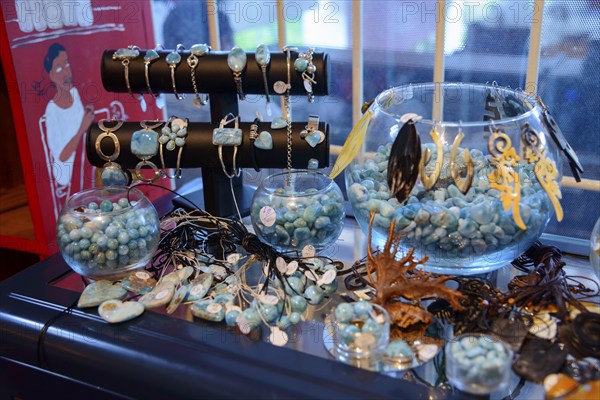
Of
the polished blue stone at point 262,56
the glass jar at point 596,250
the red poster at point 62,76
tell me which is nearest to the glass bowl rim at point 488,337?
the glass jar at point 596,250

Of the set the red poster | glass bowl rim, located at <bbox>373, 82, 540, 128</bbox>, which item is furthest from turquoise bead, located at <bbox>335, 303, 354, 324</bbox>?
the red poster

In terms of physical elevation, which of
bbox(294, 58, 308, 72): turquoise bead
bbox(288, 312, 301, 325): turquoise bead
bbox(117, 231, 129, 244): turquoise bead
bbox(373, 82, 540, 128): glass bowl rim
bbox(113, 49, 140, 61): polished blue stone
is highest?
bbox(113, 49, 140, 61): polished blue stone

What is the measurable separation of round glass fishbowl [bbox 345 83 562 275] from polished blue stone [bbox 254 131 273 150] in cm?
12

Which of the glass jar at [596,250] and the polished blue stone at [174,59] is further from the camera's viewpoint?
the polished blue stone at [174,59]

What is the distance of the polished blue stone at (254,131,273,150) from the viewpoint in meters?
0.82

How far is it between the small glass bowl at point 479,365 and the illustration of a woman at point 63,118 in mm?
819

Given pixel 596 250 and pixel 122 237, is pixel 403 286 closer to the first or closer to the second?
pixel 596 250

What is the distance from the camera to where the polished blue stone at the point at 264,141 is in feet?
2.69

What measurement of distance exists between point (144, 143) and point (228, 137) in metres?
0.11

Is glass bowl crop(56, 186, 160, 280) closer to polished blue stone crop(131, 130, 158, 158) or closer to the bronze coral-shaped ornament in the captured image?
polished blue stone crop(131, 130, 158, 158)

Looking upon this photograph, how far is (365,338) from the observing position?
64 cm

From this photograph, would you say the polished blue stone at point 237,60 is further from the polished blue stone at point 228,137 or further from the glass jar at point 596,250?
the glass jar at point 596,250

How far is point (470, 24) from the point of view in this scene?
103 centimetres

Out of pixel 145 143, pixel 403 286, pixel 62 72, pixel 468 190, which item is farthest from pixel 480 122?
pixel 62 72
